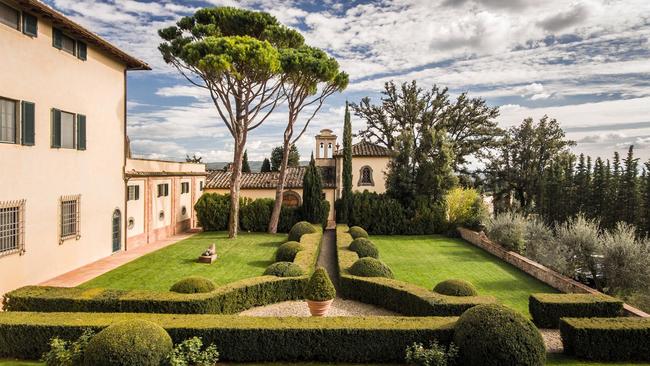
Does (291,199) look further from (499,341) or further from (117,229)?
(499,341)

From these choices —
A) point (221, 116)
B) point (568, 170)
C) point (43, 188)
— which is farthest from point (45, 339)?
point (568, 170)

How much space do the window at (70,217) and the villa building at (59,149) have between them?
0.13 ft

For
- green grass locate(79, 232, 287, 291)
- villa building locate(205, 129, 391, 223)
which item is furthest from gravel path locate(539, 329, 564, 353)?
villa building locate(205, 129, 391, 223)

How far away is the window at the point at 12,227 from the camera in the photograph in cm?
1223

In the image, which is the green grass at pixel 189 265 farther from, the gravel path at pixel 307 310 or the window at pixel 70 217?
the gravel path at pixel 307 310

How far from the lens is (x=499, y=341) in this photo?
752 centimetres

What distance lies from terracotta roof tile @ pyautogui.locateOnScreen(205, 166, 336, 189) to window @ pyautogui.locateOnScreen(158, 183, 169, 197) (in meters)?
6.72

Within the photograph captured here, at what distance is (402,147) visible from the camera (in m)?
28.6

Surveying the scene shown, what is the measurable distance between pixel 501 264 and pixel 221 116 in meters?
17.3

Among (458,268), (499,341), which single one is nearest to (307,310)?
(499,341)

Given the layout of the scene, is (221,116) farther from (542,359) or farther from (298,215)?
(542,359)

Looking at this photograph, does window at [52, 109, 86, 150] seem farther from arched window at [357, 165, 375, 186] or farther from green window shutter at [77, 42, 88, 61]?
arched window at [357, 165, 375, 186]

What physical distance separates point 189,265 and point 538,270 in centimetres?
1451

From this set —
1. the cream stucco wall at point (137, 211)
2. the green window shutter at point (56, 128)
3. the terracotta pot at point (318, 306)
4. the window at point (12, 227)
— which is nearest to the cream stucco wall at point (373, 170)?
the cream stucco wall at point (137, 211)
